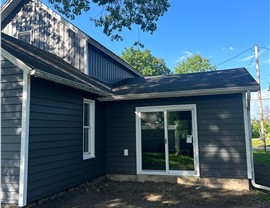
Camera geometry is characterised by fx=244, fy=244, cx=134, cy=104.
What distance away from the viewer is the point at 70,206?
17.0 ft

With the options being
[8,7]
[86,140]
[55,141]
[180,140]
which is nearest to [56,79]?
[55,141]

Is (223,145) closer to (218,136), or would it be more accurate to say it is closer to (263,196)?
(218,136)

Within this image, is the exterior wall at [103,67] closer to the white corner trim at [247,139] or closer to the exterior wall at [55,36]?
the exterior wall at [55,36]

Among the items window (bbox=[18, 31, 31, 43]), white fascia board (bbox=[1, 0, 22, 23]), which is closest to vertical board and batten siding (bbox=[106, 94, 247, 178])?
window (bbox=[18, 31, 31, 43])

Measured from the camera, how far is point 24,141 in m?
4.85

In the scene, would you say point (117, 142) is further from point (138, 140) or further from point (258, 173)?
point (258, 173)

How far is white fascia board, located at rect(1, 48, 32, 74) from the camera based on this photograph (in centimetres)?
486

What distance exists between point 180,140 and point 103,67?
15.1 feet

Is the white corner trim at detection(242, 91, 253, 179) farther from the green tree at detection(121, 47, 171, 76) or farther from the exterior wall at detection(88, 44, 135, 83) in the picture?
the green tree at detection(121, 47, 171, 76)

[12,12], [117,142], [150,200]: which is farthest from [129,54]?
[150,200]

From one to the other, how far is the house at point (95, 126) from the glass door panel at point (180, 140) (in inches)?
1.2

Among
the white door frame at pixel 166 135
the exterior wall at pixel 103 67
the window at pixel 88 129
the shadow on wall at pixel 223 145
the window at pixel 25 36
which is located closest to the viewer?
the shadow on wall at pixel 223 145

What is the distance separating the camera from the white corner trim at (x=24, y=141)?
15.6 ft

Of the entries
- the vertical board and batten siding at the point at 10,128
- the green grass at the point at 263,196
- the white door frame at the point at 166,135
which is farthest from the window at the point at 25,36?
the green grass at the point at 263,196
